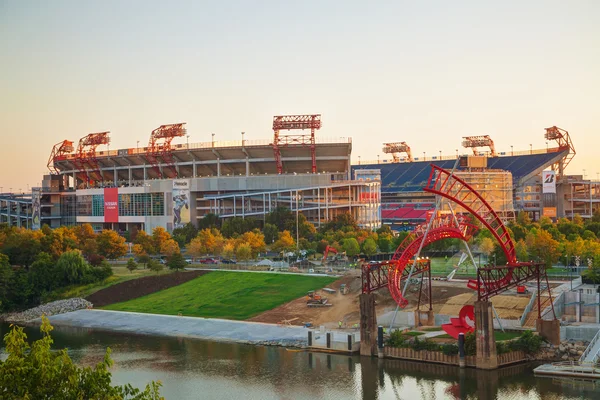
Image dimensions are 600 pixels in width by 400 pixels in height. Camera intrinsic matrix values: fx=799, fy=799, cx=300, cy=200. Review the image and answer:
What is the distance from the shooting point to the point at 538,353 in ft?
171

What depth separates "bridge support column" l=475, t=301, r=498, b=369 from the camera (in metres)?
49.7

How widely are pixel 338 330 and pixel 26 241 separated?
5323cm

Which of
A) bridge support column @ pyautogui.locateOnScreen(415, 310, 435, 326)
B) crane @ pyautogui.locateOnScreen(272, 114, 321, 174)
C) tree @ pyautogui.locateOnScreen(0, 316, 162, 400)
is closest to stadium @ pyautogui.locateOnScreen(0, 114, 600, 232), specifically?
crane @ pyautogui.locateOnScreen(272, 114, 321, 174)

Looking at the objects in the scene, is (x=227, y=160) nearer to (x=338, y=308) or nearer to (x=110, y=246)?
(x=110, y=246)

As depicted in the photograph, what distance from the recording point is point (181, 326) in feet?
233

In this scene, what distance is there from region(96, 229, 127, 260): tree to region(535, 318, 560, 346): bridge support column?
64710 mm

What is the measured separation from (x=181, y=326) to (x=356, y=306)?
1567cm

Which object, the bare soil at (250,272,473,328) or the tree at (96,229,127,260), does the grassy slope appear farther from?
the bare soil at (250,272,473,328)

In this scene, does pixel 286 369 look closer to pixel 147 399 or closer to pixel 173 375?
pixel 173 375

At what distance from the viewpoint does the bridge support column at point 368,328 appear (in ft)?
182

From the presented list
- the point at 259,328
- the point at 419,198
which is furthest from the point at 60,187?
the point at 259,328

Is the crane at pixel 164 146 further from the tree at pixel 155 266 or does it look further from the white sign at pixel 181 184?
the tree at pixel 155 266

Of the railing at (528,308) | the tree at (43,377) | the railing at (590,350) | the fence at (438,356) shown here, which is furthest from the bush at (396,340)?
the tree at (43,377)

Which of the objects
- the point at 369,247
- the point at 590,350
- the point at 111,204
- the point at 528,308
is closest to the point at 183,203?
the point at 111,204
